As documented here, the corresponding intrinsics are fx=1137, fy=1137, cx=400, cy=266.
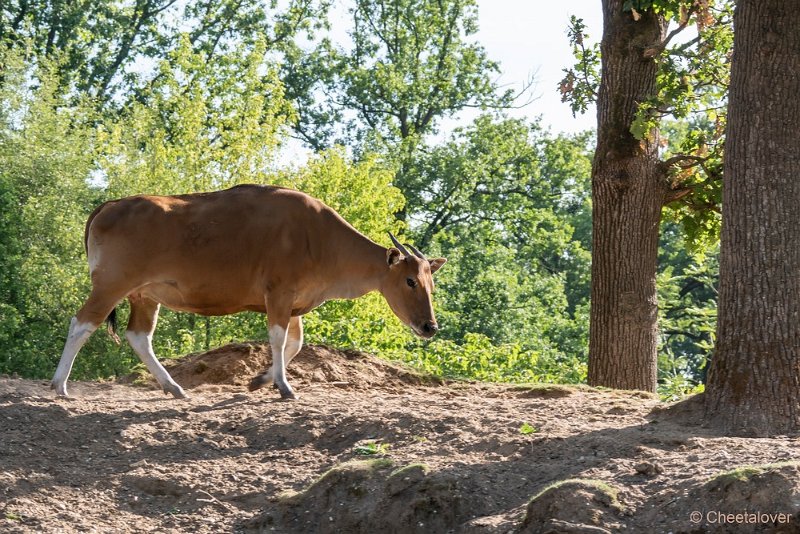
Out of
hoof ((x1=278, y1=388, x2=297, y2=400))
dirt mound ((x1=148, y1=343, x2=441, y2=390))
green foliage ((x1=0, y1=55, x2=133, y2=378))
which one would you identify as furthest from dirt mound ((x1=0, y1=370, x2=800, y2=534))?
green foliage ((x1=0, y1=55, x2=133, y2=378))

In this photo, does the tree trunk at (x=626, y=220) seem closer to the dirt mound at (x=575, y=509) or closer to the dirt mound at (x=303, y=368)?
the dirt mound at (x=303, y=368)

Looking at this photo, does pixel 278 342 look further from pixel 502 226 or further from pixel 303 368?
pixel 502 226

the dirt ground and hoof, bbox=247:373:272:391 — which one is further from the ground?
hoof, bbox=247:373:272:391

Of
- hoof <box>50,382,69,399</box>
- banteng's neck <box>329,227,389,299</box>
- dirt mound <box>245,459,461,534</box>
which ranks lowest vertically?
dirt mound <box>245,459,461,534</box>

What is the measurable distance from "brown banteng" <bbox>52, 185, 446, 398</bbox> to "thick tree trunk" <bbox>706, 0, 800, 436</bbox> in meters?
3.58

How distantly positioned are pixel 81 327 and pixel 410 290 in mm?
3234

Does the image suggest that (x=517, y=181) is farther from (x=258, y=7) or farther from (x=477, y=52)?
(x=258, y=7)

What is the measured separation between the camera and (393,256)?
1155 cm

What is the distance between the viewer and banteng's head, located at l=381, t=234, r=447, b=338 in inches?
453

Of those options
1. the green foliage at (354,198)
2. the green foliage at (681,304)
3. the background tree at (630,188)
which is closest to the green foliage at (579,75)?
the background tree at (630,188)

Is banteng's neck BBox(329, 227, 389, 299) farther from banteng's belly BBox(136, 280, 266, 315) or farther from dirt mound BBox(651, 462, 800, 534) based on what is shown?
dirt mound BBox(651, 462, 800, 534)

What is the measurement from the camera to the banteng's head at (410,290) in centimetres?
1150

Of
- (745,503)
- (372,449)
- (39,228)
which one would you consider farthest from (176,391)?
(39,228)

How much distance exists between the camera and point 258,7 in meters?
45.5
